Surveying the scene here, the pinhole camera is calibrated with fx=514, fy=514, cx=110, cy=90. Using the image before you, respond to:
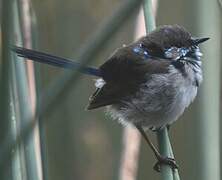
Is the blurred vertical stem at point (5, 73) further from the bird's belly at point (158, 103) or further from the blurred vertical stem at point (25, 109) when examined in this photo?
the bird's belly at point (158, 103)

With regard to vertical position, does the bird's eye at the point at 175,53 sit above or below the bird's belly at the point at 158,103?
above

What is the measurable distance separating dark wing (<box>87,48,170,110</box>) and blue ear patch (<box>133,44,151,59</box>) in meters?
0.03

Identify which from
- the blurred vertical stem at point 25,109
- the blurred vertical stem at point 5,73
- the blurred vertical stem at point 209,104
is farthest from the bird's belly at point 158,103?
the blurred vertical stem at point 5,73

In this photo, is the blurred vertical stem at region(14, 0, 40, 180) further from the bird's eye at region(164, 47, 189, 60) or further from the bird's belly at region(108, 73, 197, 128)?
the bird's eye at region(164, 47, 189, 60)

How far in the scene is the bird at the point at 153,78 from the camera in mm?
2316

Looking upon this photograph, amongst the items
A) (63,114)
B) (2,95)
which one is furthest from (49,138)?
(2,95)

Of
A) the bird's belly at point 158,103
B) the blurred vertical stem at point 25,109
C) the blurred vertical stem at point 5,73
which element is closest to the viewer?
the blurred vertical stem at point 5,73

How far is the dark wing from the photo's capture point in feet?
7.64

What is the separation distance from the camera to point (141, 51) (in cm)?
245

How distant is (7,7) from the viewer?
0.80 m

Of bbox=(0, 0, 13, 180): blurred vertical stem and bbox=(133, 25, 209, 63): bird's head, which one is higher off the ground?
bbox=(133, 25, 209, 63): bird's head

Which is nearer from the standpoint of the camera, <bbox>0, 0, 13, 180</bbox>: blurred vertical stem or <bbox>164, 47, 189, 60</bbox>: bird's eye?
<bbox>0, 0, 13, 180</bbox>: blurred vertical stem

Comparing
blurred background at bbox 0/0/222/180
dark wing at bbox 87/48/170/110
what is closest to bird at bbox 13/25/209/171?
dark wing at bbox 87/48/170/110

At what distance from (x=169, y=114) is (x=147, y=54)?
0.32m
